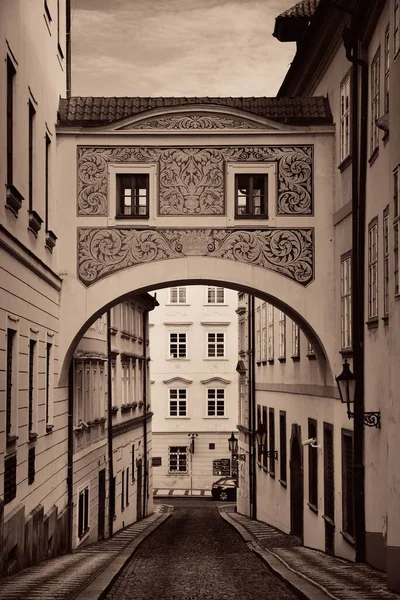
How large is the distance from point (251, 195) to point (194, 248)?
153 cm

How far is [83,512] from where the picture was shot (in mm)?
25094

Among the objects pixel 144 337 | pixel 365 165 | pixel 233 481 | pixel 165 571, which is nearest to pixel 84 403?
pixel 165 571

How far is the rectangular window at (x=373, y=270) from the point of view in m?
16.5

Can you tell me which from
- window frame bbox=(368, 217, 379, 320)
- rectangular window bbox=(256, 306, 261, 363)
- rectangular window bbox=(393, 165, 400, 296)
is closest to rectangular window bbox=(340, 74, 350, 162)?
window frame bbox=(368, 217, 379, 320)

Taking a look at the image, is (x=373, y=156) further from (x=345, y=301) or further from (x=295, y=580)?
(x=295, y=580)

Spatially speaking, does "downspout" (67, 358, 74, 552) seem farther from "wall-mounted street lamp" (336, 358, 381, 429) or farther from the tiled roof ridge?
the tiled roof ridge

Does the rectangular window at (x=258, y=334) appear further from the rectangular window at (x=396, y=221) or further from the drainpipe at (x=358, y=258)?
the rectangular window at (x=396, y=221)

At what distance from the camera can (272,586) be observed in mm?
15281

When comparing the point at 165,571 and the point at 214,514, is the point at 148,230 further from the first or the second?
the point at 214,514

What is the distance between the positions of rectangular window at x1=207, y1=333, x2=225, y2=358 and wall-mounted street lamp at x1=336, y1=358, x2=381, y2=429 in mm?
46103

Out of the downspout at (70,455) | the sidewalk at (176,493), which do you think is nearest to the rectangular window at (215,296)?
the sidewalk at (176,493)

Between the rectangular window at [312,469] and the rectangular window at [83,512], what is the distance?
17.0 feet

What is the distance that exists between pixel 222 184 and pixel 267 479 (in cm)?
1380

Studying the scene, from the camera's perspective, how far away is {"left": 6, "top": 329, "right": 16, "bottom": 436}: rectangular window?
48.7ft
